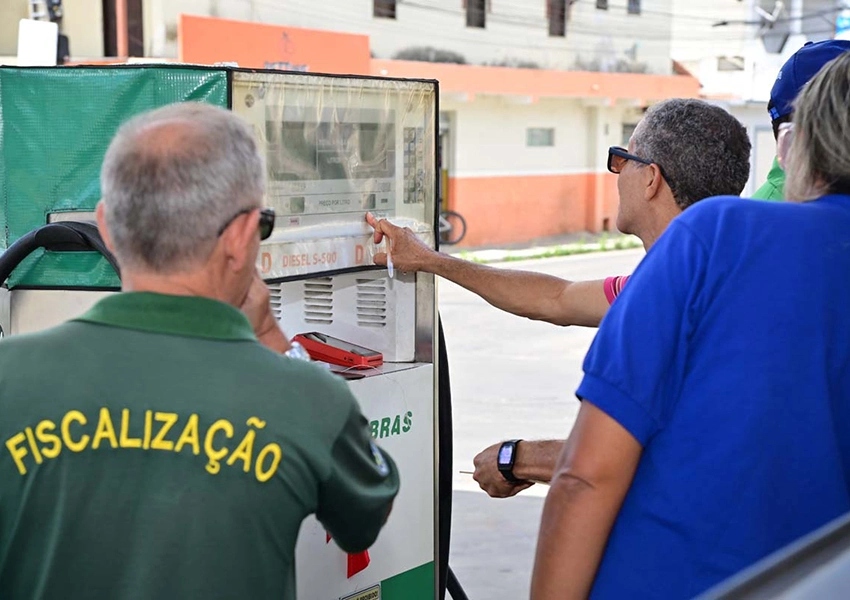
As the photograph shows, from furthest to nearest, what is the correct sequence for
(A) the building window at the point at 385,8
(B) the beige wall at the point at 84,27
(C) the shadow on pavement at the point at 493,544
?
(A) the building window at the point at 385,8
(B) the beige wall at the point at 84,27
(C) the shadow on pavement at the point at 493,544

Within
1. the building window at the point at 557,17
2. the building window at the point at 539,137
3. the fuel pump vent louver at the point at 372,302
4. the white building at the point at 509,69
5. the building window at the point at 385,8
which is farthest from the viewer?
the building window at the point at 557,17

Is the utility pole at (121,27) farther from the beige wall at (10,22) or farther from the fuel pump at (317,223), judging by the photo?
the fuel pump at (317,223)

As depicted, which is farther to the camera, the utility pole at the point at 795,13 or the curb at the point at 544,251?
the utility pole at the point at 795,13

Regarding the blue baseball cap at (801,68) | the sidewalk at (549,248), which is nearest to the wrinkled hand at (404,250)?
the blue baseball cap at (801,68)

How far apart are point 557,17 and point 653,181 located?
2119 cm

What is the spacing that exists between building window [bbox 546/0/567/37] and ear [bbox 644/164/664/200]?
20.8 meters

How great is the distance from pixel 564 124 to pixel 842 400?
2163 cm

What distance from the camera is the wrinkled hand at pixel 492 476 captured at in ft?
7.86

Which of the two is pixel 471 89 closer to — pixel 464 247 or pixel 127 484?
pixel 464 247

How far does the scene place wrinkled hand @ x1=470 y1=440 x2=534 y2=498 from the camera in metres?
2.40

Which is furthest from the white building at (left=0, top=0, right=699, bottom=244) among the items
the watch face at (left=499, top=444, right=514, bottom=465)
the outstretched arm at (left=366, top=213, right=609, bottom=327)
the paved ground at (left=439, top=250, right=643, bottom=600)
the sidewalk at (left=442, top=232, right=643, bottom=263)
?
the watch face at (left=499, top=444, right=514, bottom=465)

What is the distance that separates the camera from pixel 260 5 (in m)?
16.4

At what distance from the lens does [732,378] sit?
1.61 metres

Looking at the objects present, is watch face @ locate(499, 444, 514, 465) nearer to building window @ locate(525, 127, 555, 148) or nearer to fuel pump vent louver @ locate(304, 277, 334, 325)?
fuel pump vent louver @ locate(304, 277, 334, 325)
